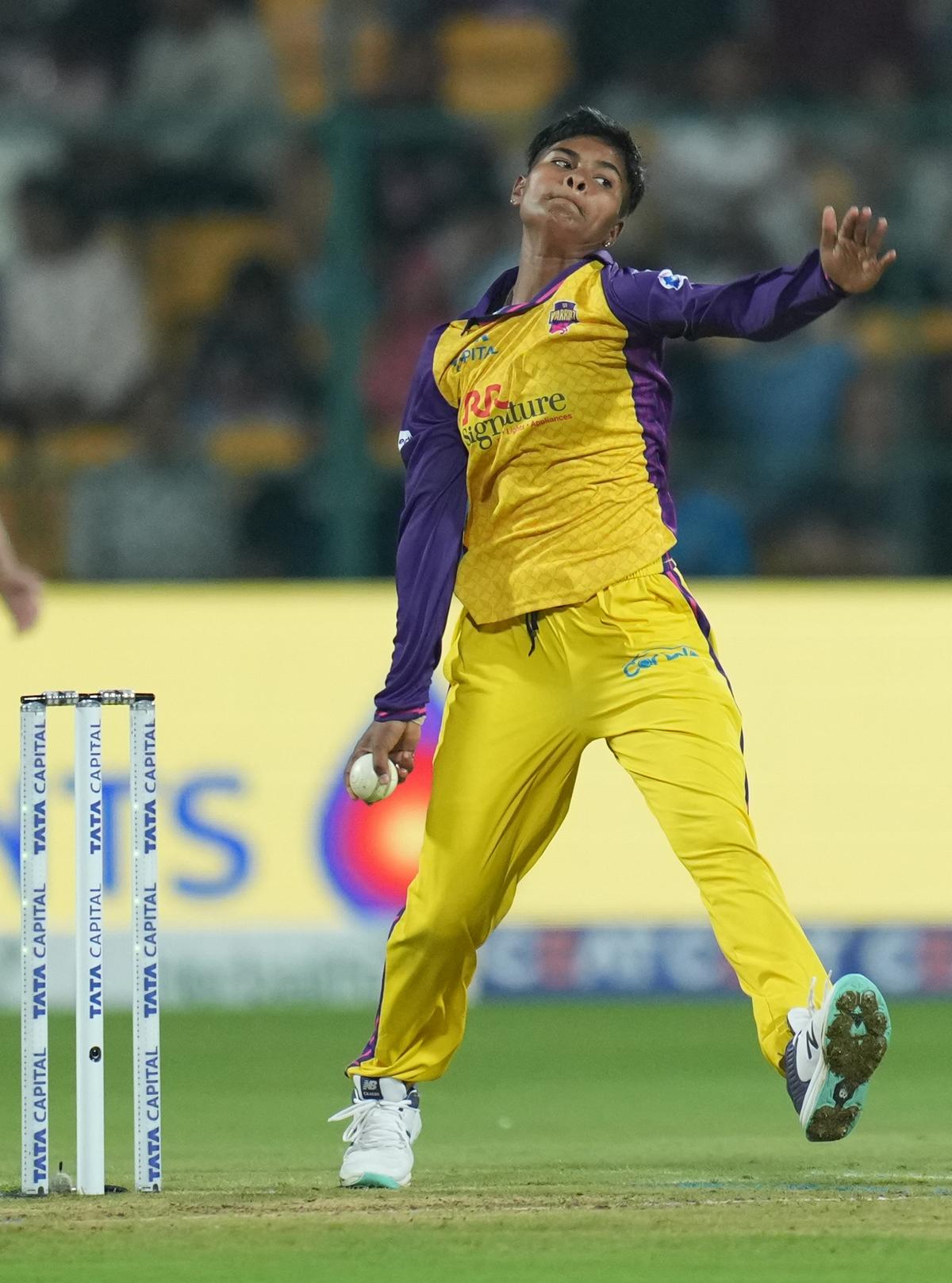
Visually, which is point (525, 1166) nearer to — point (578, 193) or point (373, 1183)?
point (373, 1183)

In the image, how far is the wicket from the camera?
4.51 metres

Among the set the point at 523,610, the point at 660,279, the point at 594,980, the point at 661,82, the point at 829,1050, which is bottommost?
the point at 594,980

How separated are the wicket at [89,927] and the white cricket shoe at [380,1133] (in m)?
0.47

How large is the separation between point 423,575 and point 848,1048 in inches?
52.9

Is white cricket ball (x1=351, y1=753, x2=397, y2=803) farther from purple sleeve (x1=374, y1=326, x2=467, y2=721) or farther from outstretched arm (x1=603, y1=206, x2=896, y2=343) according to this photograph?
outstretched arm (x1=603, y1=206, x2=896, y2=343)

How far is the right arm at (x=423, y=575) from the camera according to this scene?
199 inches

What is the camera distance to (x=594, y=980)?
335 inches

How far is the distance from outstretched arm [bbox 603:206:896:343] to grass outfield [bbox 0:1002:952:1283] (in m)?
1.64

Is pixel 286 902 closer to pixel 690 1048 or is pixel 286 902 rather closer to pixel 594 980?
pixel 594 980

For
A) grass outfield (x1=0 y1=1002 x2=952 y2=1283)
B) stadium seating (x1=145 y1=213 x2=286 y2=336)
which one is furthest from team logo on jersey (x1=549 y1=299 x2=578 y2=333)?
stadium seating (x1=145 y1=213 x2=286 y2=336)

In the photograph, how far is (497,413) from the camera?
4.98m

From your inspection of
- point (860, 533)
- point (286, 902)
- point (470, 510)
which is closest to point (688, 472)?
point (860, 533)

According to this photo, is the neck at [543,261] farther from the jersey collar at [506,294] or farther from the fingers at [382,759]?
the fingers at [382,759]

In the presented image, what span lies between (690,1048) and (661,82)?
241 inches
